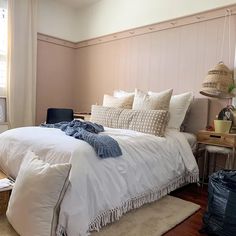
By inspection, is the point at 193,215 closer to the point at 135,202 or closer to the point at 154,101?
the point at 135,202

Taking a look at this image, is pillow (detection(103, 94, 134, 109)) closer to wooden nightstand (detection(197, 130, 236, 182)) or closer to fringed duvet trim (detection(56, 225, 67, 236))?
wooden nightstand (detection(197, 130, 236, 182))

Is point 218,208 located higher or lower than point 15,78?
lower

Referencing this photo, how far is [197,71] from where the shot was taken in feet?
10.3

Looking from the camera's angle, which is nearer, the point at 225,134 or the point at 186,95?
the point at 225,134

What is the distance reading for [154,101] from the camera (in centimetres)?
285

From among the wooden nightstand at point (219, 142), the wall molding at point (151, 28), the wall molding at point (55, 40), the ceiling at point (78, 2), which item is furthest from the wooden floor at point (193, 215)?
the ceiling at point (78, 2)

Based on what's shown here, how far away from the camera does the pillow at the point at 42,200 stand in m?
1.47

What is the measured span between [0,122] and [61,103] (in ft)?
4.21

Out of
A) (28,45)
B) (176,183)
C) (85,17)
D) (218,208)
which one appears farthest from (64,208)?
(85,17)

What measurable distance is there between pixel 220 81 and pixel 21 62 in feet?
10.3

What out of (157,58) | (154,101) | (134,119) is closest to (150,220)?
(134,119)

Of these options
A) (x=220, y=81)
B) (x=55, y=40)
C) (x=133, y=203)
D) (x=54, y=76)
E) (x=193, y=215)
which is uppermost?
(x=55, y=40)

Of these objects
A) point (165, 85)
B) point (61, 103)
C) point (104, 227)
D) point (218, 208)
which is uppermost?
point (165, 85)

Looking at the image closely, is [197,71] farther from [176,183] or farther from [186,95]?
[176,183]
